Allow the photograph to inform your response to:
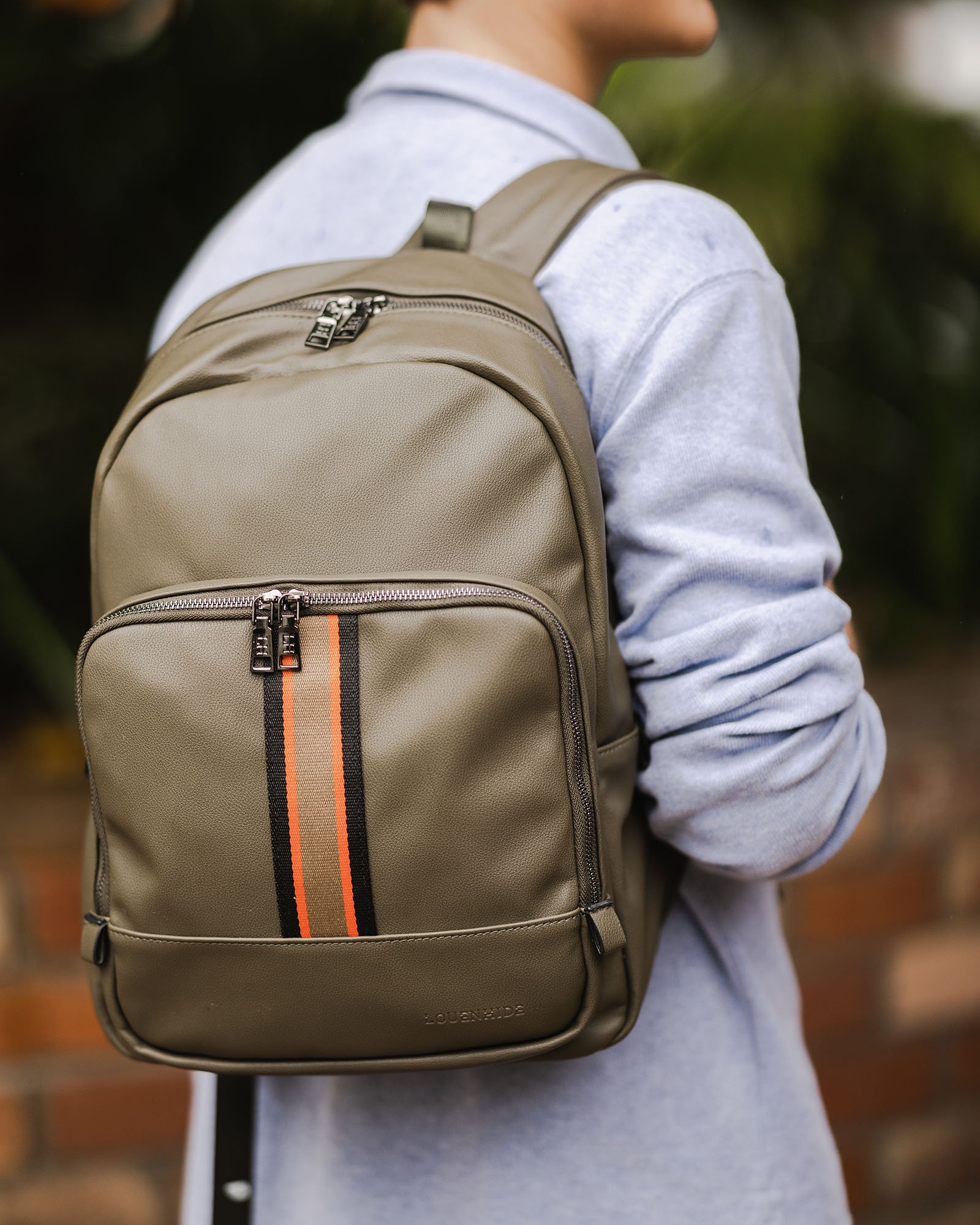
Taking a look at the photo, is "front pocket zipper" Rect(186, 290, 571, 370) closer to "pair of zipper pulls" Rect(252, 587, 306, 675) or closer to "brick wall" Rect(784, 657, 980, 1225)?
"pair of zipper pulls" Rect(252, 587, 306, 675)

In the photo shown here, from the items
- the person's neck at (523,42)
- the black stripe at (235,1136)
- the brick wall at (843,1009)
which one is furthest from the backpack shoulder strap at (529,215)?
the brick wall at (843,1009)

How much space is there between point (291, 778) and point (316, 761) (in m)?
0.02

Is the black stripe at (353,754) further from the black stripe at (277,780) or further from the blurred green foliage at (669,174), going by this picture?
the blurred green foliage at (669,174)

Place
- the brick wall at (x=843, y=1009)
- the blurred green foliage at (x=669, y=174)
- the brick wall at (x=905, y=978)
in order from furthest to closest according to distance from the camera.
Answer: the blurred green foliage at (x=669, y=174), the brick wall at (x=905, y=978), the brick wall at (x=843, y=1009)

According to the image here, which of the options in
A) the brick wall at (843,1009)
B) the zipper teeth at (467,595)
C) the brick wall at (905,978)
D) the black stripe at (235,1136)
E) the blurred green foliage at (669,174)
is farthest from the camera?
the blurred green foliage at (669,174)

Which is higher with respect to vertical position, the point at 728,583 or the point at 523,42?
the point at 523,42

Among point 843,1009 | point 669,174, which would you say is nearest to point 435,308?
point 843,1009

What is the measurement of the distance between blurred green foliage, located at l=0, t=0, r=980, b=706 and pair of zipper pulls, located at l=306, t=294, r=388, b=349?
3.81 feet

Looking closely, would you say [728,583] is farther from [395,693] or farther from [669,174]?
[669,174]

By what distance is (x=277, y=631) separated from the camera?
66 centimetres

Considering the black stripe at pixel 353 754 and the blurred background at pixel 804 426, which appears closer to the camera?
the black stripe at pixel 353 754

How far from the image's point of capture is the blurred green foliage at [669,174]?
1.91 meters

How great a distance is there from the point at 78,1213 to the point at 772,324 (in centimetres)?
155

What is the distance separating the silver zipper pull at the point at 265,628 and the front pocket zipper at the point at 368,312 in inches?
6.1
